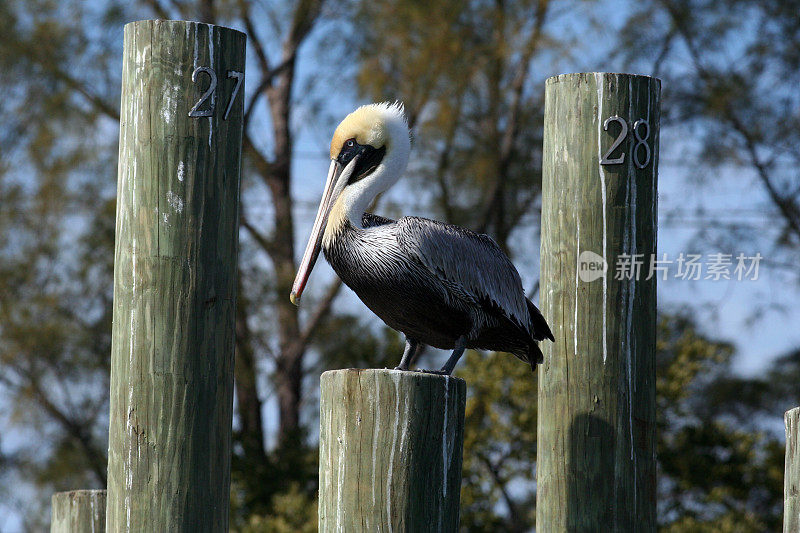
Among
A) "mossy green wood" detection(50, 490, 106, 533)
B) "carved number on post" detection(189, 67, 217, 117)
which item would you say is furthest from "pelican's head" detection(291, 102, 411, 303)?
"mossy green wood" detection(50, 490, 106, 533)

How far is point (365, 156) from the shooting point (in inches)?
187

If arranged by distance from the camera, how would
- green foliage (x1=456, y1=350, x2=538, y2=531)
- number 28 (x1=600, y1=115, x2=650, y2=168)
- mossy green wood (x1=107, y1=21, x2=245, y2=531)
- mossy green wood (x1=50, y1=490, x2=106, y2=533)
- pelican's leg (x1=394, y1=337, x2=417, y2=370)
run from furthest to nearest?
green foliage (x1=456, y1=350, x2=538, y2=531), mossy green wood (x1=50, y1=490, x2=106, y2=533), number 28 (x1=600, y1=115, x2=650, y2=168), pelican's leg (x1=394, y1=337, x2=417, y2=370), mossy green wood (x1=107, y1=21, x2=245, y2=531)

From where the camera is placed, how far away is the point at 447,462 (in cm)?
381

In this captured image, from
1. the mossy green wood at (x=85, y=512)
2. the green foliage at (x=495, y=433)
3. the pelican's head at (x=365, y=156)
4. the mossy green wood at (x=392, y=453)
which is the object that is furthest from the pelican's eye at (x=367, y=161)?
the green foliage at (x=495, y=433)

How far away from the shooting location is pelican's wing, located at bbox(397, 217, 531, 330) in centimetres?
447

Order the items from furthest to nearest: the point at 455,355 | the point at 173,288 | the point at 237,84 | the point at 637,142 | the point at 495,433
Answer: the point at 495,433 < the point at 637,142 < the point at 455,355 < the point at 237,84 < the point at 173,288

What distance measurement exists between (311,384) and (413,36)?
389 centimetres

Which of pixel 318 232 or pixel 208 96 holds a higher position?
pixel 208 96

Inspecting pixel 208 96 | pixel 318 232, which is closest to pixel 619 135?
pixel 318 232

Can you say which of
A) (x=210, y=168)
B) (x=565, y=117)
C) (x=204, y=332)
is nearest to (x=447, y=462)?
(x=204, y=332)

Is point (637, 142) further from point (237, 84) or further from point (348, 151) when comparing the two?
point (237, 84)

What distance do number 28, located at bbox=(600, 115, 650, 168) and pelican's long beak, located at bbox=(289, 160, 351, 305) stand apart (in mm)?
1086

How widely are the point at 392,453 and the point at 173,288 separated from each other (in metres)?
0.90

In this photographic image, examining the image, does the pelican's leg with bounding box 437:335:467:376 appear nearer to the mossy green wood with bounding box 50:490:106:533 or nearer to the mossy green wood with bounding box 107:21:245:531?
the mossy green wood with bounding box 107:21:245:531
